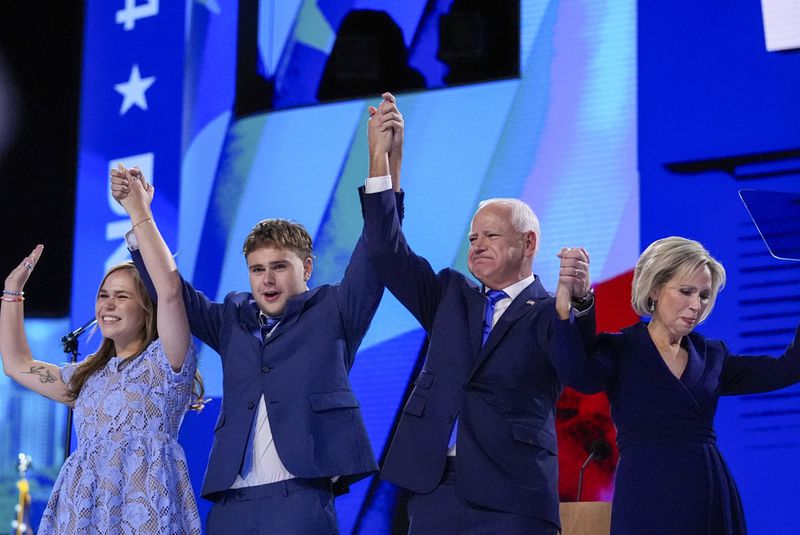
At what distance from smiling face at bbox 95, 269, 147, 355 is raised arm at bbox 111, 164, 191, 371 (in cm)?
19

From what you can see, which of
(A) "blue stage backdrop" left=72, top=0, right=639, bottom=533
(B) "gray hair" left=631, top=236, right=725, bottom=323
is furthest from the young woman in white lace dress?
(A) "blue stage backdrop" left=72, top=0, right=639, bottom=533

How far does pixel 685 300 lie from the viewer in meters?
2.71

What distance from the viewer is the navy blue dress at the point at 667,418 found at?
255 centimetres

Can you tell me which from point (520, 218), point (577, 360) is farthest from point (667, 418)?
point (520, 218)

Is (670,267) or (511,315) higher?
(670,267)

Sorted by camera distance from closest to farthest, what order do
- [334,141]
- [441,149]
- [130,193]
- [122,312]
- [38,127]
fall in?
[130,193] < [122,312] < [441,149] < [334,141] < [38,127]

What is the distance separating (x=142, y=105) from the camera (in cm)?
579

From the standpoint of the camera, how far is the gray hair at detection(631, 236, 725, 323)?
2734mm

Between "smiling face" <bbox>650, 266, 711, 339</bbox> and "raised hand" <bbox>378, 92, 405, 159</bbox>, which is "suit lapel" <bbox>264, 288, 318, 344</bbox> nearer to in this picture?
"raised hand" <bbox>378, 92, 405, 159</bbox>

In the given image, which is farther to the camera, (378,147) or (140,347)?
(140,347)

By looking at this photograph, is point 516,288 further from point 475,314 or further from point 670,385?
point 670,385

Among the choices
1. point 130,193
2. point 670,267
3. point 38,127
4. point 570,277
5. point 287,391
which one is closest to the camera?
point 570,277

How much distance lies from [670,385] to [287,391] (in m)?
0.98

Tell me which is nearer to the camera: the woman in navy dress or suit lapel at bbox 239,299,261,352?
the woman in navy dress
